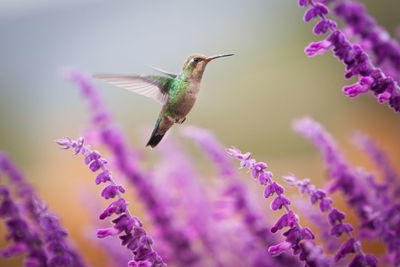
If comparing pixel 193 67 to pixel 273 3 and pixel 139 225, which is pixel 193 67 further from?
pixel 273 3

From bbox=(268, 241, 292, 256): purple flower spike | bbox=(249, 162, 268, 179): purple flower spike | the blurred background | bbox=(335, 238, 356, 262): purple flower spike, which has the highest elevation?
the blurred background

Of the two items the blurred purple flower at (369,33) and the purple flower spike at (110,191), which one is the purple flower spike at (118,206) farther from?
the blurred purple flower at (369,33)

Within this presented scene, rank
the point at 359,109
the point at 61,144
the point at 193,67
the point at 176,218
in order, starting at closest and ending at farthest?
1. the point at 61,144
2. the point at 193,67
3. the point at 176,218
4. the point at 359,109

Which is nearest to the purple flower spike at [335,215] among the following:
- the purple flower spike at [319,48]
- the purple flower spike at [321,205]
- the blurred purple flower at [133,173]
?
the purple flower spike at [321,205]

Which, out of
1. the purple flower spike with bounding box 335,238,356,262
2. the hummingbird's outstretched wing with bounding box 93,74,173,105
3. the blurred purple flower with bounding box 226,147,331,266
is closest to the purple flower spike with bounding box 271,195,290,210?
the blurred purple flower with bounding box 226,147,331,266

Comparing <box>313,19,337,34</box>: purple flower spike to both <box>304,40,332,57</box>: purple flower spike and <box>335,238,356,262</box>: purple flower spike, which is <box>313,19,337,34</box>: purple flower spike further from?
<box>335,238,356,262</box>: purple flower spike

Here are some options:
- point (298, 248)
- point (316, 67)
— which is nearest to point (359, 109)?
point (316, 67)

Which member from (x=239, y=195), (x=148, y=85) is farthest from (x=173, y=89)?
(x=239, y=195)
